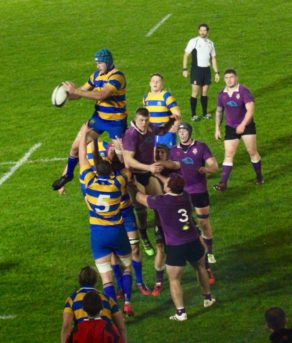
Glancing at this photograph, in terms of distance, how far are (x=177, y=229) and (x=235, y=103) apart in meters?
6.11

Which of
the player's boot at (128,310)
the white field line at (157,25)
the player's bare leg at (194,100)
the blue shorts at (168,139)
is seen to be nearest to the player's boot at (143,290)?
the player's boot at (128,310)

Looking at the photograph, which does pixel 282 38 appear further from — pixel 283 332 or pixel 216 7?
pixel 283 332

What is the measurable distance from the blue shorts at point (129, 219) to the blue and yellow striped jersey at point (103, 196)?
1.24m

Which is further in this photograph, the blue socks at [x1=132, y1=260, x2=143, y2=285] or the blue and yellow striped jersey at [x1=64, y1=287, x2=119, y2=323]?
the blue socks at [x1=132, y1=260, x2=143, y2=285]

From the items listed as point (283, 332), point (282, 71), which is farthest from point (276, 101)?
point (283, 332)

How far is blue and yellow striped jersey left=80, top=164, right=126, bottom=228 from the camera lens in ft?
45.4

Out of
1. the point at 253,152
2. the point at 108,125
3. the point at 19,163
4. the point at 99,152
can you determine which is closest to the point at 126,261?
the point at 99,152

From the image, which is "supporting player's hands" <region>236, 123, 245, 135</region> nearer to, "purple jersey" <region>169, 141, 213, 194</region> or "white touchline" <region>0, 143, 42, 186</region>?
"purple jersey" <region>169, 141, 213, 194</region>

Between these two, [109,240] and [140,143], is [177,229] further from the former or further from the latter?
[140,143]

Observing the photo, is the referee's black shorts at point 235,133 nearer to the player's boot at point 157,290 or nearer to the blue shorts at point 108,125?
the blue shorts at point 108,125

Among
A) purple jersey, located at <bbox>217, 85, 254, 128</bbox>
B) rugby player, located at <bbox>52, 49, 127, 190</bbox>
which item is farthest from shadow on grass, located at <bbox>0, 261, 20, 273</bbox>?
purple jersey, located at <bbox>217, 85, 254, 128</bbox>

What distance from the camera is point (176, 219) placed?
1367 cm

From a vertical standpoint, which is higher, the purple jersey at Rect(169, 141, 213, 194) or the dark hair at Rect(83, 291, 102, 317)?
the dark hair at Rect(83, 291, 102, 317)

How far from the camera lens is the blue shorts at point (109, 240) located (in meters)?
13.9
